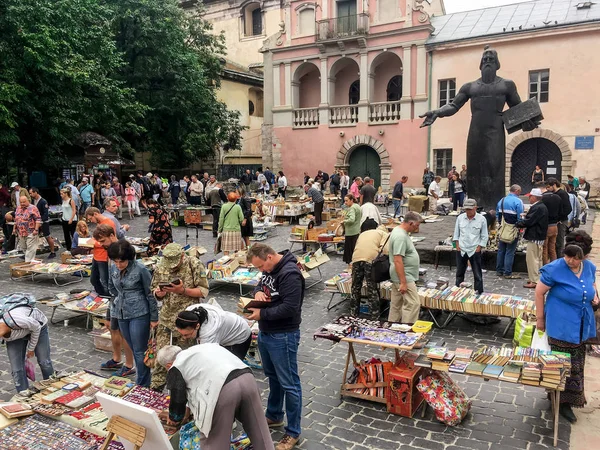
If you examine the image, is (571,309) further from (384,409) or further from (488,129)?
(488,129)

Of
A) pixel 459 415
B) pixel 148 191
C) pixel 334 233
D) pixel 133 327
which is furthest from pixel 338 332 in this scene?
pixel 148 191

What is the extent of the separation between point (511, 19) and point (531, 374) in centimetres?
2448

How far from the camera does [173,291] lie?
17.0 feet

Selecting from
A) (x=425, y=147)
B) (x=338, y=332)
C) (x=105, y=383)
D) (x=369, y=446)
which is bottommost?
(x=369, y=446)

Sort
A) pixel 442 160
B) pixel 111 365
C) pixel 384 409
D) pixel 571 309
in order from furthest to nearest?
pixel 442 160
pixel 111 365
pixel 384 409
pixel 571 309

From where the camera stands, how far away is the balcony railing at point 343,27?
2631 centimetres

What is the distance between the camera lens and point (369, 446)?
Result: 4664mm

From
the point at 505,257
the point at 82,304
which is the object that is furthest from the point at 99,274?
the point at 505,257

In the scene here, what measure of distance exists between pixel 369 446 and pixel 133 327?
8.82 feet

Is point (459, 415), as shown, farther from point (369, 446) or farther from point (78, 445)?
point (78, 445)

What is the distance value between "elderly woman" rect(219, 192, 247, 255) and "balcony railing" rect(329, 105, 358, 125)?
1760cm

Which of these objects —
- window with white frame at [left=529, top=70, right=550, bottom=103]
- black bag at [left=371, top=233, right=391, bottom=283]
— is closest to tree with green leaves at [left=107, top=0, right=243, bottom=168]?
window with white frame at [left=529, top=70, right=550, bottom=103]

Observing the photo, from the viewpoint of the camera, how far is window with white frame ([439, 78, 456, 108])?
81.4ft

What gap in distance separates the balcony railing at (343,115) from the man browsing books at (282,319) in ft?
77.8
